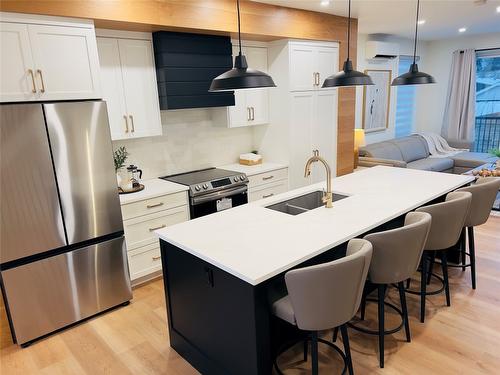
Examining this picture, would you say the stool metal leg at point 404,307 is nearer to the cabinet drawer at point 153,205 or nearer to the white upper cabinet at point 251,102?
the cabinet drawer at point 153,205

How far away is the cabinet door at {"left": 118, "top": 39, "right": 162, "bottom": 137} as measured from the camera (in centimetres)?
322

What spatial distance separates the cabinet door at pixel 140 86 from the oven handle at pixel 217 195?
0.75 m

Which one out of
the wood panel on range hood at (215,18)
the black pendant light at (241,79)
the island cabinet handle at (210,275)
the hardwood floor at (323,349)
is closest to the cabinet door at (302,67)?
the wood panel on range hood at (215,18)

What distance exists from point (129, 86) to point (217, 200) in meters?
1.34

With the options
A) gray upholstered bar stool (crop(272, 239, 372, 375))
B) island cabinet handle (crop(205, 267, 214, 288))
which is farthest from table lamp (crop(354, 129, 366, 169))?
island cabinet handle (crop(205, 267, 214, 288))

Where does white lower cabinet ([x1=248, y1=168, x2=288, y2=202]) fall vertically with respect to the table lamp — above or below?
below

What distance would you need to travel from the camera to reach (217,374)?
2.08 meters

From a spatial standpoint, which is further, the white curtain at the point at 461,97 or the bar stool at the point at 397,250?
the white curtain at the point at 461,97

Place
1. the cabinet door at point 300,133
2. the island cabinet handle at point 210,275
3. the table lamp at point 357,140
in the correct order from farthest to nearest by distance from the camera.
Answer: the table lamp at point 357,140
the cabinet door at point 300,133
the island cabinet handle at point 210,275

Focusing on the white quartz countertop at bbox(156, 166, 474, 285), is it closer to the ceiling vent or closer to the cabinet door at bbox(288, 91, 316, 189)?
the cabinet door at bbox(288, 91, 316, 189)

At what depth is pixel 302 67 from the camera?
4172 millimetres

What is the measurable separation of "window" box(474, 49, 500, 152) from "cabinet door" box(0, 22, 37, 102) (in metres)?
7.77

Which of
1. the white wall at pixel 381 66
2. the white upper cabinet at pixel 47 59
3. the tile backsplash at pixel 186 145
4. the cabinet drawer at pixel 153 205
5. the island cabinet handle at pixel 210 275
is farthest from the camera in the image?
the white wall at pixel 381 66

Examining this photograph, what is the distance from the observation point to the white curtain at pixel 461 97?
23.3ft
